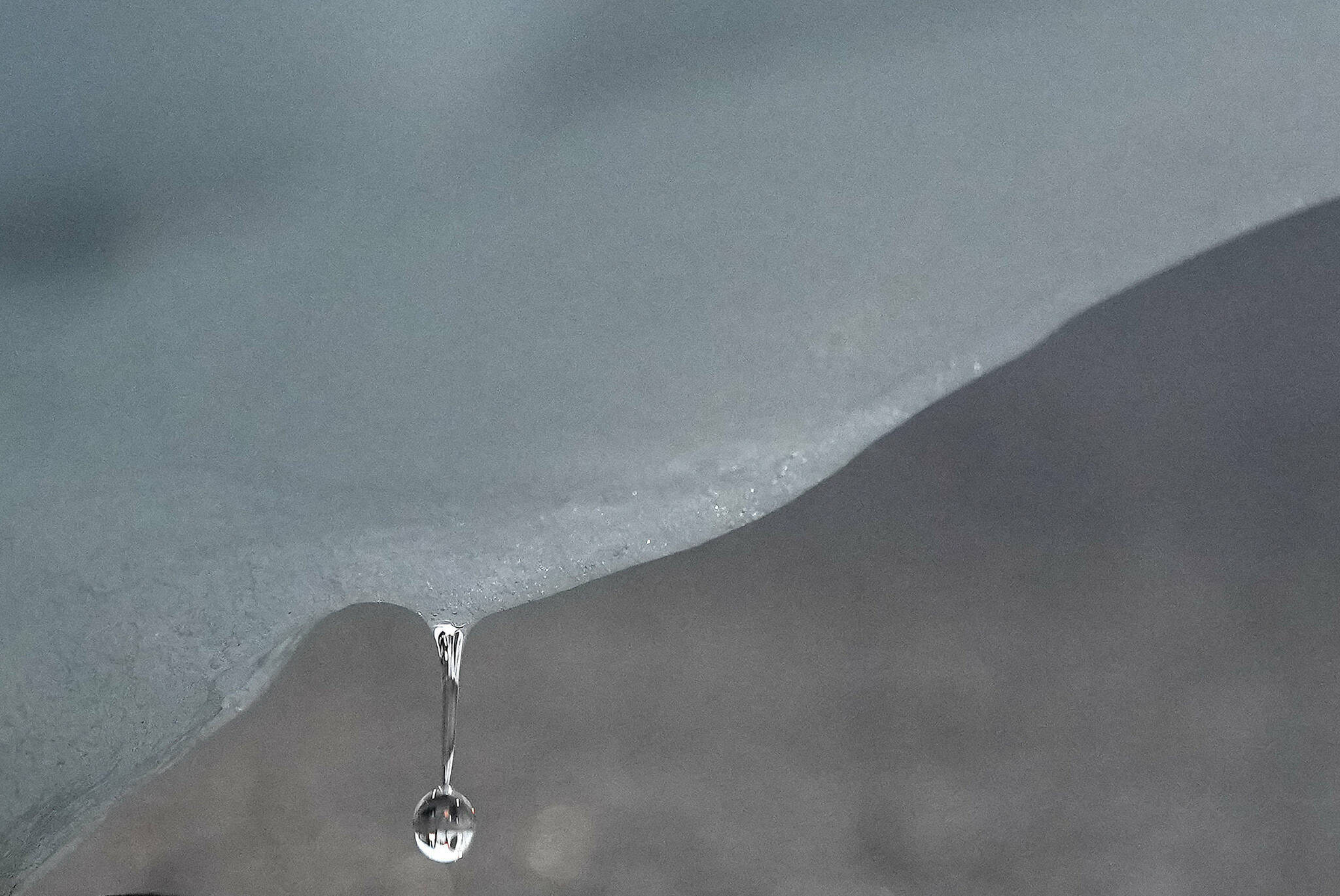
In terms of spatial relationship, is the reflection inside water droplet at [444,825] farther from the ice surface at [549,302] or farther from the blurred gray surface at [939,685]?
the ice surface at [549,302]

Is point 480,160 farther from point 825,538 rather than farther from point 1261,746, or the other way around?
point 1261,746

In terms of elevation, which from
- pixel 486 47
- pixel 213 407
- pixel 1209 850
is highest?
pixel 486 47

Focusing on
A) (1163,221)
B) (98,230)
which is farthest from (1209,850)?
(98,230)

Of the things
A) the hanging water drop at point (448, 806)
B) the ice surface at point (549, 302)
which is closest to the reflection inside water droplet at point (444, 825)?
the hanging water drop at point (448, 806)

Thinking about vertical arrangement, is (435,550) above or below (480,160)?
below

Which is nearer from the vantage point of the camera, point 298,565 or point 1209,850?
point 1209,850

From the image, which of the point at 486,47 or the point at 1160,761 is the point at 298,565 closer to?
the point at 486,47

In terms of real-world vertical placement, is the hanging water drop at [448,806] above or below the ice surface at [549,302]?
below

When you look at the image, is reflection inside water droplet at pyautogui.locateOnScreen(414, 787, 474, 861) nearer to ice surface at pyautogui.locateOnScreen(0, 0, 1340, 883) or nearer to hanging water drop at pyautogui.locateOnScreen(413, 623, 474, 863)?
hanging water drop at pyautogui.locateOnScreen(413, 623, 474, 863)
